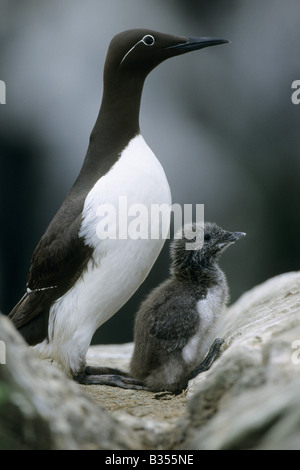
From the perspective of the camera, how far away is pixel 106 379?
406 cm

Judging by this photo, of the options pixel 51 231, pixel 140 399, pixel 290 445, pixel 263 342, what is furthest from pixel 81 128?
pixel 290 445

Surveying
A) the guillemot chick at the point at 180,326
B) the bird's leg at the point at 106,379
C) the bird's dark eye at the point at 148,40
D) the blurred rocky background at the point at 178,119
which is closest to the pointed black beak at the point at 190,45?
the bird's dark eye at the point at 148,40

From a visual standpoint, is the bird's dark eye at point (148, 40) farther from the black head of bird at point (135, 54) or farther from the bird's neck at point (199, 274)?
the bird's neck at point (199, 274)

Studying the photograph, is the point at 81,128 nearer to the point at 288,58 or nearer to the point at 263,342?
the point at 288,58

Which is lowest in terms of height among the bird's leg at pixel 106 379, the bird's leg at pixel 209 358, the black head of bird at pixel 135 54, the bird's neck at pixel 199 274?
the bird's leg at pixel 106 379

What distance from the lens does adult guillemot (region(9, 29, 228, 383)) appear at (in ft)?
12.9

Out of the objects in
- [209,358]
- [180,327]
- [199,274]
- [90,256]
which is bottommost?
[209,358]

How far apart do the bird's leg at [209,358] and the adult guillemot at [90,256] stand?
0.61 meters

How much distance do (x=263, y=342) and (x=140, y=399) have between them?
3.41 ft

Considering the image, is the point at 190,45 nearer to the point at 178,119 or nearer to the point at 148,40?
the point at 148,40

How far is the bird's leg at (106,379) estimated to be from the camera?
12.9 feet

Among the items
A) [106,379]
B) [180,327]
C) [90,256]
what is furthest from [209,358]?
[90,256]

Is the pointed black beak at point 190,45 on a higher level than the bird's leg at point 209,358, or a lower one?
higher

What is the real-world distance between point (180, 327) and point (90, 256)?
0.65 m
